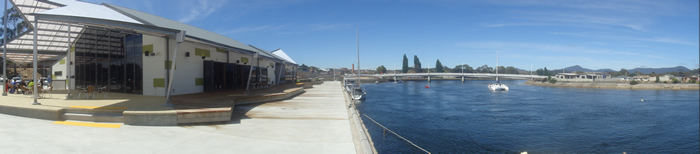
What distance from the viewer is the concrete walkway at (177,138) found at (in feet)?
18.4

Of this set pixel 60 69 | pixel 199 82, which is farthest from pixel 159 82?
pixel 60 69

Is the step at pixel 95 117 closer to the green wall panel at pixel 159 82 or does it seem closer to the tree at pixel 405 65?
the green wall panel at pixel 159 82

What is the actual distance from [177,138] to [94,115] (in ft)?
11.0

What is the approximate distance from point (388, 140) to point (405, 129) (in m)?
3.49

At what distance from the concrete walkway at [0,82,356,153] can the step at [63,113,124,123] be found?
415 millimetres

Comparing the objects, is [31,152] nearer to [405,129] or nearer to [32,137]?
[32,137]

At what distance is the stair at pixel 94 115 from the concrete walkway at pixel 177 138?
1.54 feet

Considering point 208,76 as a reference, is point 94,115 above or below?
below

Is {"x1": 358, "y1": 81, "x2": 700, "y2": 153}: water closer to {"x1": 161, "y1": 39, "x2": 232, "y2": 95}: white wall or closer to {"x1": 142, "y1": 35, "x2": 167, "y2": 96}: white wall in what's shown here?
{"x1": 161, "y1": 39, "x2": 232, "y2": 95}: white wall

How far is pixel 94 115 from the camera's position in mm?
8047

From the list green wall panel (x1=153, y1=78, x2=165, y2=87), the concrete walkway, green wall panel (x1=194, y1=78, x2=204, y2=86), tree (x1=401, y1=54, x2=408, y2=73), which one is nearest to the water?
the concrete walkway

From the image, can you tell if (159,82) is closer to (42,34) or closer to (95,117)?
(95,117)

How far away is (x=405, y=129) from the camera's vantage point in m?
17.0

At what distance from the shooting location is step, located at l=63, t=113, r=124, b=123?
25.8 feet
